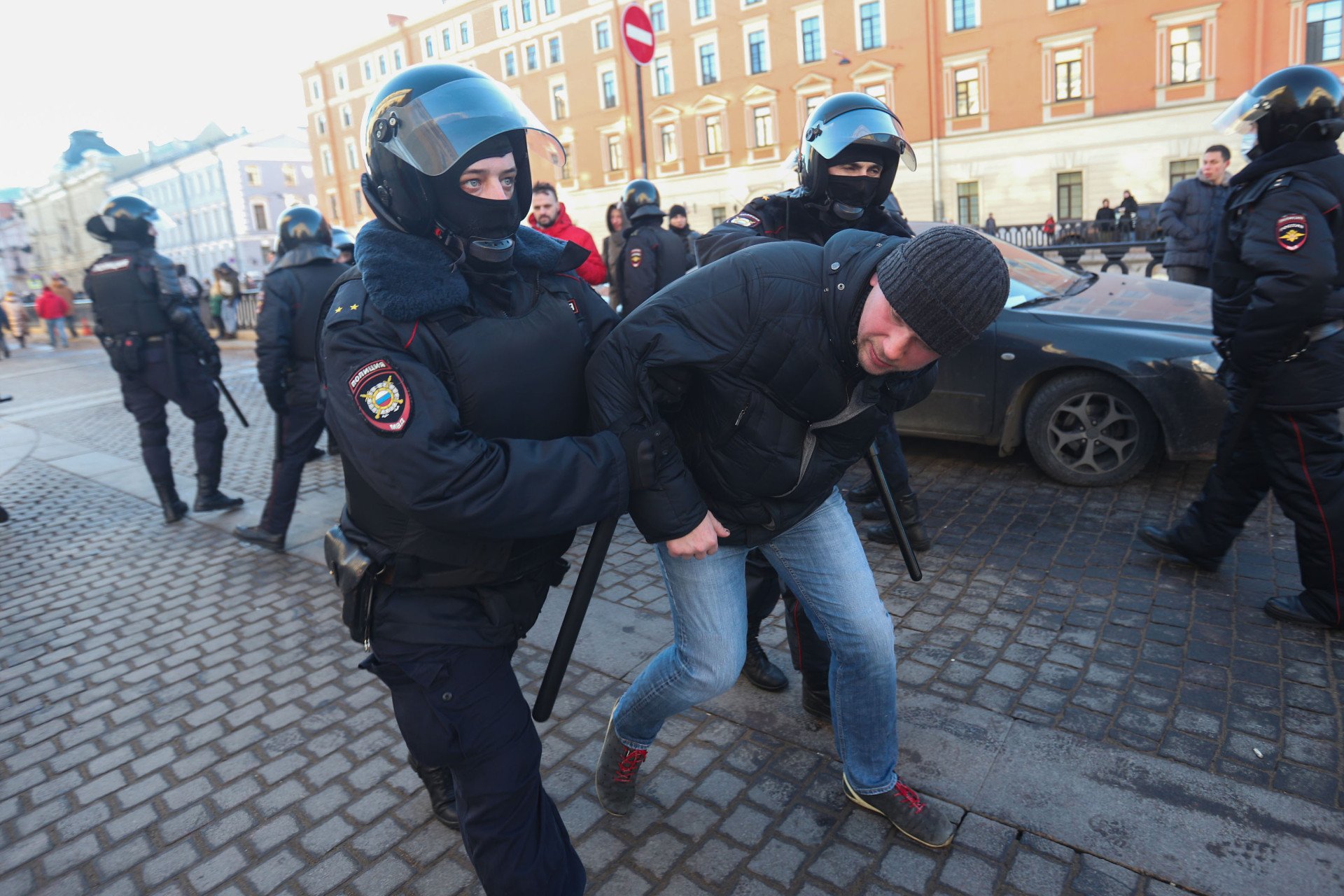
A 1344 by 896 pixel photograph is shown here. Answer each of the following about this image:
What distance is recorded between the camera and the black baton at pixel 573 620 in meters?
1.95

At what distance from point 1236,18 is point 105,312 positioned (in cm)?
3348

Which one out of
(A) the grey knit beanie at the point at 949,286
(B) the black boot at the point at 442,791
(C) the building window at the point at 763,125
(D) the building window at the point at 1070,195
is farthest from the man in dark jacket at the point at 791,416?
(C) the building window at the point at 763,125

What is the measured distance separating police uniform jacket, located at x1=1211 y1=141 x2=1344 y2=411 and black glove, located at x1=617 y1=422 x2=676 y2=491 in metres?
2.58

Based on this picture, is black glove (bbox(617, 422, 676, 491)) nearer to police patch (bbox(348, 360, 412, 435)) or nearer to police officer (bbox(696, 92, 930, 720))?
police patch (bbox(348, 360, 412, 435))

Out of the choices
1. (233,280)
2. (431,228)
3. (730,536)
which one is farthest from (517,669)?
(233,280)

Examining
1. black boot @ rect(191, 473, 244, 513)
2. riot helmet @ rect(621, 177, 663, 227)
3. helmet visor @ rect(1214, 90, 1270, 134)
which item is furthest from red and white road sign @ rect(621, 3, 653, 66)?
helmet visor @ rect(1214, 90, 1270, 134)

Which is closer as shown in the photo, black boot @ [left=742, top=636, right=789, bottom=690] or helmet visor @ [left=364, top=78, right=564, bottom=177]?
helmet visor @ [left=364, top=78, right=564, bottom=177]

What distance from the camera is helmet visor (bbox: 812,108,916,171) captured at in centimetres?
347

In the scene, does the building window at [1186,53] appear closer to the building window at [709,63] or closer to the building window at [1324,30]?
the building window at [1324,30]

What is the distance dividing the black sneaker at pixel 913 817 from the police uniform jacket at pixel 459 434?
1.16 metres

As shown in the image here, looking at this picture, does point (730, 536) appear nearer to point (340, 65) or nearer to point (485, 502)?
point (485, 502)

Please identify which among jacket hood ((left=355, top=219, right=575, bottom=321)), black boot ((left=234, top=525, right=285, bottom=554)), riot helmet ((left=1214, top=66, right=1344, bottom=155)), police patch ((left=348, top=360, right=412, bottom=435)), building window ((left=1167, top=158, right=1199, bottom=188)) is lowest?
black boot ((left=234, top=525, right=285, bottom=554))

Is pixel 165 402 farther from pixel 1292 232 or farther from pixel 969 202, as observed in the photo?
pixel 969 202

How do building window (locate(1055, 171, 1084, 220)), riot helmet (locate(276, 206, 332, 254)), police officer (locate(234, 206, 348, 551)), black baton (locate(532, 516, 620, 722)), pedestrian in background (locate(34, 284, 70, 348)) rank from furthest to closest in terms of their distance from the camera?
building window (locate(1055, 171, 1084, 220)) < pedestrian in background (locate(34, 284, 70, 348)) < riot helmet (locate(276, 206, 332, 254)) < police officer (locate(234, 206, 348, 551)) < black baton (locate(532, 516, 620, 722))
